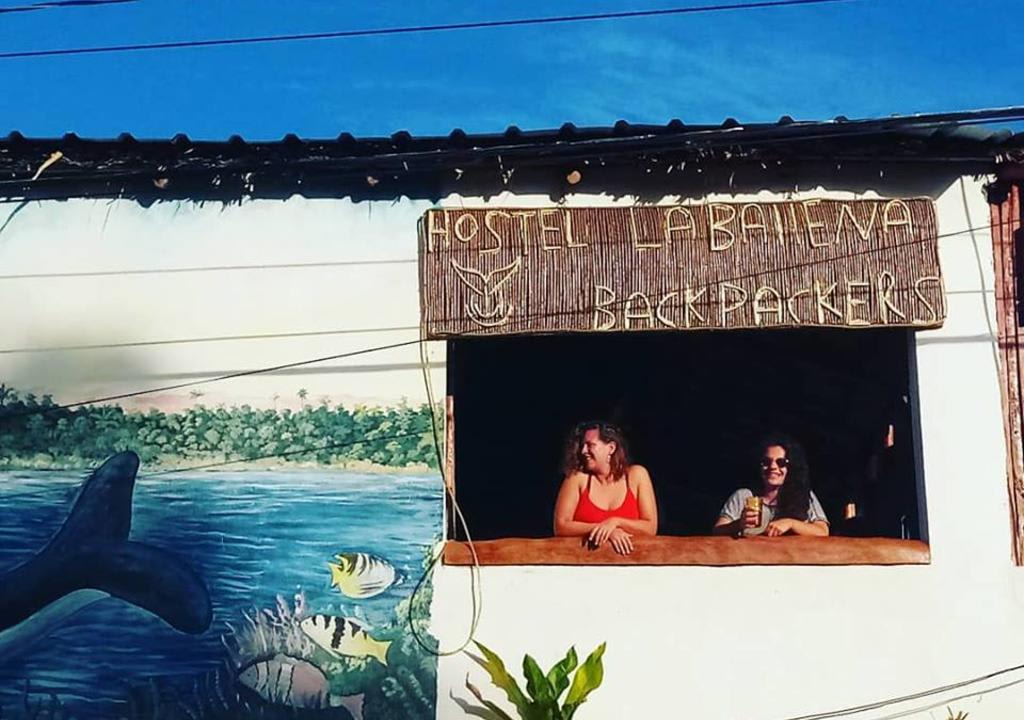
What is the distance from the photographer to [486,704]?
6250mm

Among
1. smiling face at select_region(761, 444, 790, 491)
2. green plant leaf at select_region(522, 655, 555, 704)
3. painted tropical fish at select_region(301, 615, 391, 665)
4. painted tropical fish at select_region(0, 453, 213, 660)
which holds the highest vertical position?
smiling face at select_region(761, 444, 790, 491)

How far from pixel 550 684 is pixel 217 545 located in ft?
Result: 6.14

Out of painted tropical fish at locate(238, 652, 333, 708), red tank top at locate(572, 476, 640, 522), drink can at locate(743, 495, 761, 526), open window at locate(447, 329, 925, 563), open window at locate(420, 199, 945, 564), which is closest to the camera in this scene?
painted tropical fish at locate(238, 652, 333, 708)

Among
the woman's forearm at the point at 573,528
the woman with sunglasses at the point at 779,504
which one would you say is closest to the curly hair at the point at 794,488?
the woman with sunglasses at the point at 779,504

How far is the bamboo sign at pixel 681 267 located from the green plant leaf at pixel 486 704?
5.97 feet

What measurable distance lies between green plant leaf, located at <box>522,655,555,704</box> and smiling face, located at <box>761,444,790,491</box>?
1.76 meters

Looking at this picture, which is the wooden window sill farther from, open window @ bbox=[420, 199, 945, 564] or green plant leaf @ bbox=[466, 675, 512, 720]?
green plant leaf @ bbox=[466, 675, 512, 720]

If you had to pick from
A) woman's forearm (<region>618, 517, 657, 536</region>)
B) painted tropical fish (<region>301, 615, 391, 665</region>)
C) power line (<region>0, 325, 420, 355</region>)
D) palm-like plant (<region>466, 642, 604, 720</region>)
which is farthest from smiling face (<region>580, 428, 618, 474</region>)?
painted tropical fish (<region>301, 615, 391, 665</region>)

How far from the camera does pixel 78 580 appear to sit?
6.43 metres

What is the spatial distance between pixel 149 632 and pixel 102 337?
1587mm

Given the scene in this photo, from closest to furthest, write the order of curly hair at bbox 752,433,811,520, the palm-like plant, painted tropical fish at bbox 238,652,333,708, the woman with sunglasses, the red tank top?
1. the palm-like plant
2. painted tropical fish at bbox 238,652,333,708
3. the red tank top
4. the woman with sunglasses
5. curly hair at bbox 752,433,811,520

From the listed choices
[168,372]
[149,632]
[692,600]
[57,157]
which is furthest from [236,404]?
[692,600]

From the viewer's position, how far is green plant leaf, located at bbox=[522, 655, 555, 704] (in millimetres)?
5980

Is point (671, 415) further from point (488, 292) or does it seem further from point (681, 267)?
point (488, 292)
